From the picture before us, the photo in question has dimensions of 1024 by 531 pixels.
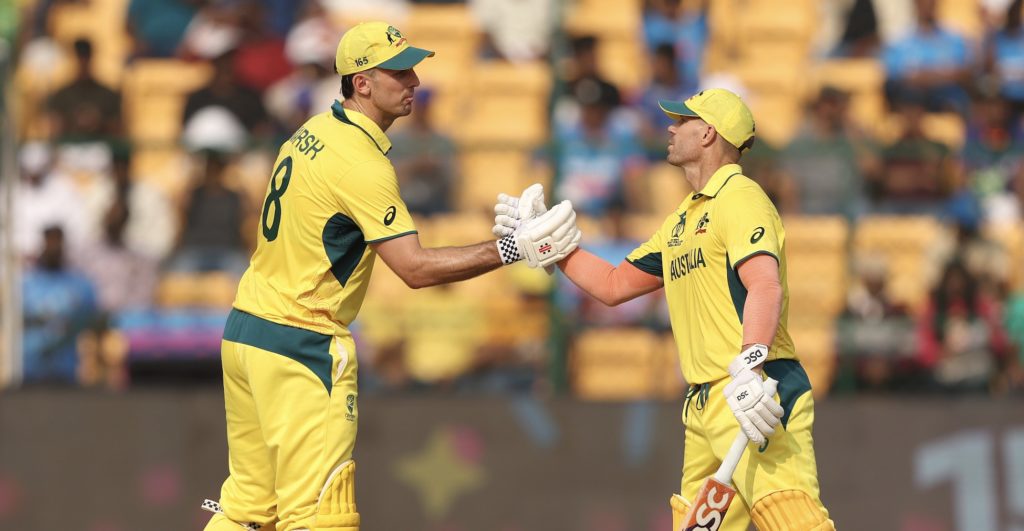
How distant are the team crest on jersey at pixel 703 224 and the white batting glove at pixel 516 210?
2.70 ft

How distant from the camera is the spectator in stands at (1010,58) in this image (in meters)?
13.3

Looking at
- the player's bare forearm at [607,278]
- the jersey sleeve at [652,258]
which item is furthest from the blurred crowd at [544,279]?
the jersey sleeve at [652,258]

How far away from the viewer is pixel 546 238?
23.8ft

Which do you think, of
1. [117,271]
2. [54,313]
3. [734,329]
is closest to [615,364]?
[117,271]

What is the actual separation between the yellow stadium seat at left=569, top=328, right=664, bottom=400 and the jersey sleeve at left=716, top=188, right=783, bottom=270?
4281 millimetres

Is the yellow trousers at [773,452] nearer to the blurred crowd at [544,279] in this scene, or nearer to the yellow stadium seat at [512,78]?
the blurred crowd at [544,279]

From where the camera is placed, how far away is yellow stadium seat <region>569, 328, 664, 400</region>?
11109 mm

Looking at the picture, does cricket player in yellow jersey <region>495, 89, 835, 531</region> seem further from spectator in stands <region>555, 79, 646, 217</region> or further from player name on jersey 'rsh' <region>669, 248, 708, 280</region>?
spectator in stands <region>555, 79, 646, 217</region>

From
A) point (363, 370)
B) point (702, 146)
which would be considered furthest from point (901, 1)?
point (702, 146)

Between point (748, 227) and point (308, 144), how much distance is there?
6.35ft

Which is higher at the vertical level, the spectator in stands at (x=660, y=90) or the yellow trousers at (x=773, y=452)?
the spectator in stands at (x=660, y=90)

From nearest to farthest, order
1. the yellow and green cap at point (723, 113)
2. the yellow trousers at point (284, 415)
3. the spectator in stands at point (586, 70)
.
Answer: the yellow trousers at point (284, 415) → the yellow and green cap at point (723, 113) → the spectator in stands at point (586, 70)

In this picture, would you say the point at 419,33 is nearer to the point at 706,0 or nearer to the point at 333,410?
the point at 706,0

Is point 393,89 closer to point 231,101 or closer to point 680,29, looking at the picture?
point 231,101
